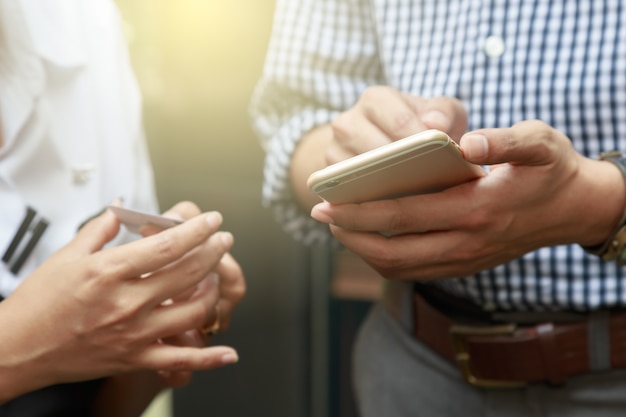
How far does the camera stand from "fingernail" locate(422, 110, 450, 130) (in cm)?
68

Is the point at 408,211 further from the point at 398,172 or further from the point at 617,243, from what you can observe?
the point at 617,243

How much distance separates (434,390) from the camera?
3.03ft

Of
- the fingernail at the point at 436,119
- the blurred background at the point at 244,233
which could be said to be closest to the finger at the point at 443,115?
the fingernail at the point at 436,119

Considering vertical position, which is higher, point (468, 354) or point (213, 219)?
point (213, 219)

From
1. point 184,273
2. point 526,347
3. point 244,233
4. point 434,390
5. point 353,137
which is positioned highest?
point 353,137

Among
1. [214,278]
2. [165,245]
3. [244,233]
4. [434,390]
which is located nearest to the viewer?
[165,245]

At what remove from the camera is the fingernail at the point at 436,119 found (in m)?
0.68

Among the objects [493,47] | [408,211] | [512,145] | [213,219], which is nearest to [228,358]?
[213,219]

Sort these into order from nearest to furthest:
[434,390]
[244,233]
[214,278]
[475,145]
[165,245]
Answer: [475,145], [165,245], [214,278], [434,390], [244,233]

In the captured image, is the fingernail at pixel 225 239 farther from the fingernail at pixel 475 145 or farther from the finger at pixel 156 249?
the fingernail at pixel 475 145

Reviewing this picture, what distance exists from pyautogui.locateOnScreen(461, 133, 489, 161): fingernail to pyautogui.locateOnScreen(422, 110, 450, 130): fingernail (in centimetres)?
12

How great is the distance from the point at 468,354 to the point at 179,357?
0.36 meters

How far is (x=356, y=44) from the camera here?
98 cm

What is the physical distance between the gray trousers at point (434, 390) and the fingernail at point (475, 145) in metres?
0.41
